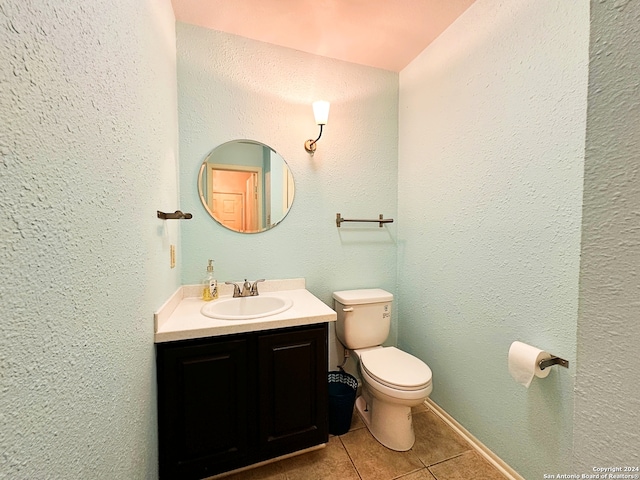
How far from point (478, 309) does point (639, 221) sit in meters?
1.27

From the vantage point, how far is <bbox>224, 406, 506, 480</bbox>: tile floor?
51.6 inches

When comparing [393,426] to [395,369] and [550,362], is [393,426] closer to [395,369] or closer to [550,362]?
[395,369]

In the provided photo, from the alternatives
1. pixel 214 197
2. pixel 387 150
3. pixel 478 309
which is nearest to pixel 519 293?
pixel 478 309

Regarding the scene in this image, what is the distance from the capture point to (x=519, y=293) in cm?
122

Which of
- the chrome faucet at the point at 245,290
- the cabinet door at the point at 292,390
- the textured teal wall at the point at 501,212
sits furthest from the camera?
the chrome faucet at the point at 245,290

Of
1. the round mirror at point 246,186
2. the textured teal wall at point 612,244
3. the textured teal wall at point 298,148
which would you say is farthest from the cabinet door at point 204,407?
the textured teal wall at point 612,244

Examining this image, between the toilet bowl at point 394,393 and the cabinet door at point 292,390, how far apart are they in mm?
328

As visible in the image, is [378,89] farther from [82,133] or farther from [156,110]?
[82,133]

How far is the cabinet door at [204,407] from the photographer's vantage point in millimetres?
1138

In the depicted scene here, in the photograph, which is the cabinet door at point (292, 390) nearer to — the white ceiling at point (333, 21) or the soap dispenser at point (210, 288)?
the soap dispenser at point (210, 288)

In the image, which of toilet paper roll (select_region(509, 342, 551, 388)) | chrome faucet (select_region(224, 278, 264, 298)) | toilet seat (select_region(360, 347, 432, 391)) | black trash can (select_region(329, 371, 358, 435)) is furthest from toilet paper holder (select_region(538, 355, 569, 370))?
chrome faucet (select_region(224, 278, 264, 298))

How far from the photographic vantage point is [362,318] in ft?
5.77

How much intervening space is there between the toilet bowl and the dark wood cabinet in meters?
0.34

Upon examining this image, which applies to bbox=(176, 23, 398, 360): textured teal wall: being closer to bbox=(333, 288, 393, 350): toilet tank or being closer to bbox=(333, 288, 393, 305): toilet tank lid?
bbox=(333, 288, 393, 305): toilet tank lid
